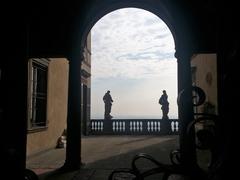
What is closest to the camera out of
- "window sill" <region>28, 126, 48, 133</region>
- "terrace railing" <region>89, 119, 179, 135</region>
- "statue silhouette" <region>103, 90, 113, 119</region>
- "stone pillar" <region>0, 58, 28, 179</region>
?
"stone pillar" <region>0, 58, 28, 179</region>

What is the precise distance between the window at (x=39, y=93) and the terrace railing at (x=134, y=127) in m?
7.22

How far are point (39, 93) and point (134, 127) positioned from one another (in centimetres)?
837

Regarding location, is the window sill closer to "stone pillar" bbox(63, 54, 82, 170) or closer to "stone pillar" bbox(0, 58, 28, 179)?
"stone pillar" bbox(63, 54, 82, 170)

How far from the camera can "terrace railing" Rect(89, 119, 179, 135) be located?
633 inches

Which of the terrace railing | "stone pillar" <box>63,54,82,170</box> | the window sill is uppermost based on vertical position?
"stone pillar" <box>63,54,82,170</box>

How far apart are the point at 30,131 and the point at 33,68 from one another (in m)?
1.97

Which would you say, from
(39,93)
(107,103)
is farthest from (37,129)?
(107,103)

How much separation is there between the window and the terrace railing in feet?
23.7

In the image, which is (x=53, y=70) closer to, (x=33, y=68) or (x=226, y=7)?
(x=33, y=68)

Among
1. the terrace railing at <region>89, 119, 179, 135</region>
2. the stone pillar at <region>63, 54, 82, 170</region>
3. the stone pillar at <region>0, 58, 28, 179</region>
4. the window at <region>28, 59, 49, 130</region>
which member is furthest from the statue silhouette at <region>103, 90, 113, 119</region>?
the stone pillar at <region>0, 58, 28, 179</region>

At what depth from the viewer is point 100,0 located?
282 inches

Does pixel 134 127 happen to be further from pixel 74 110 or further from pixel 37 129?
pixel 74 110

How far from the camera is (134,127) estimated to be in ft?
54.4

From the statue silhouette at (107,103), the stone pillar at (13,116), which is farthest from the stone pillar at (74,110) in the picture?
the statue silhouette at (107,103)
